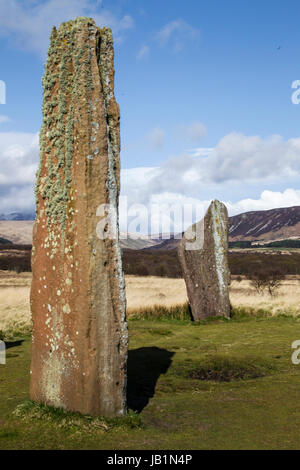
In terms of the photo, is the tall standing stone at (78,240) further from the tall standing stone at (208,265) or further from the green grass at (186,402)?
the tall standing stone at (208,265)

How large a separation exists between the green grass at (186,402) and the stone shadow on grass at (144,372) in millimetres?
16

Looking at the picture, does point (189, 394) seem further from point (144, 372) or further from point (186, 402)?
point (144, 372)

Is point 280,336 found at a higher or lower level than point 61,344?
lower

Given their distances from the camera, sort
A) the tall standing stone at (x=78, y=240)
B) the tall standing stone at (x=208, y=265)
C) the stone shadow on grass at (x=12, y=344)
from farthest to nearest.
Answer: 1. the tall standing stone at (x=208, y=265)
2. the stone shadow on grass at (x=12, y=344)
3. the tall standing stone at (x=78, y=240)

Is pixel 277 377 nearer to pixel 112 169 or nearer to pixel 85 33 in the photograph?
pixel 112 169

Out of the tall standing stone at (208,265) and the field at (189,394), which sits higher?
the tall standing stone at (208,265)

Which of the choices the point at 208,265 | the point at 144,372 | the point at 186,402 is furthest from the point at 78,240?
the point at 208,265

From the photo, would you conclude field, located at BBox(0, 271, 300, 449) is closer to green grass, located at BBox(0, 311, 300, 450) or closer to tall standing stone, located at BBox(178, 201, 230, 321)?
green grass, located at BBox(0, 311, 300, 450)

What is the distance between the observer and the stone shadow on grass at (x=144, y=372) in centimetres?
744

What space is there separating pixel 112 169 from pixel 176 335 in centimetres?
782

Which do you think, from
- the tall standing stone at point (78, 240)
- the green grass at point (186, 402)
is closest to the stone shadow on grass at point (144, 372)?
the green grass at point (186, 402)

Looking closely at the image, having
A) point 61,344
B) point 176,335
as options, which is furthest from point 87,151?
point 176,335

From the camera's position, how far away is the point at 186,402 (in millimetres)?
7207

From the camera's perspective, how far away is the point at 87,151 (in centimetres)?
634
